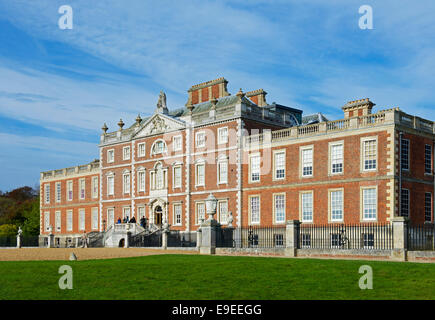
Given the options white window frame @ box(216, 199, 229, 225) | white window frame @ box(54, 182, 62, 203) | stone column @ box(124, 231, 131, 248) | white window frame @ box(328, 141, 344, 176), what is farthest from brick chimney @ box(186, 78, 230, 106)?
white window frame @ box(54, 182, 62, 203)

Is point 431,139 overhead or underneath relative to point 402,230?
overhead

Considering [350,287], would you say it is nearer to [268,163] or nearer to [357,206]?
[357,206]

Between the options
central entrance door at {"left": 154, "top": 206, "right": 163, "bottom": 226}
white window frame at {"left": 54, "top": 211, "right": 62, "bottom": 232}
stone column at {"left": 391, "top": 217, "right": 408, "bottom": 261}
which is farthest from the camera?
white window frame at {"left": 54, "top": 211, "right": 62, "bottom": 232}

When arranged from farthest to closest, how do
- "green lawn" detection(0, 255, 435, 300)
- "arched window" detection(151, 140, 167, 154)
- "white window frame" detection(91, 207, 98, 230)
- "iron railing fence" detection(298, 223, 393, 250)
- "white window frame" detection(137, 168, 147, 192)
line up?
"white window frame" detection(91, 207, 98, 230) → "white window frame" detection(137, 168, 147, 192) → "arched window" detection(151, 140, 167, 154) → "iron railing fence" detection(298, 223, 393, 250) → "green lawn" detection(0, 255, 435, 300)

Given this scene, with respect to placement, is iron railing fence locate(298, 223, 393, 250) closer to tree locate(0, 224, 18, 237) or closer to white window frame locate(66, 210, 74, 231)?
white window frame locate(66, 210, 74, 231)

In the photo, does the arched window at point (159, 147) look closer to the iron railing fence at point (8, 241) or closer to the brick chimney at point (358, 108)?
the iron railing fence at point (8, 241)

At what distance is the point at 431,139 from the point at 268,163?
11.2m

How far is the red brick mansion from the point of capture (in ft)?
122

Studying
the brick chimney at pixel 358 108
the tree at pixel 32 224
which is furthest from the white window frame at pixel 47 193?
the brick chimney at pixel 358 108

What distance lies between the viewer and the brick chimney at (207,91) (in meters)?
52.3

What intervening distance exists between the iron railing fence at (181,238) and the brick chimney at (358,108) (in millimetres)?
15087

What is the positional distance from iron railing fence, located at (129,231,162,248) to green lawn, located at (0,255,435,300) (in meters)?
23.2

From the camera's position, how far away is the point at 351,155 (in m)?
38.3
